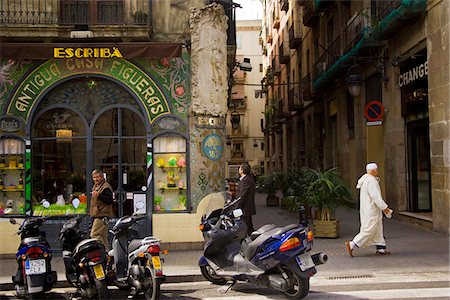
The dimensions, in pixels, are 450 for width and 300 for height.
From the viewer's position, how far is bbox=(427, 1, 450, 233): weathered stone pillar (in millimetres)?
11828

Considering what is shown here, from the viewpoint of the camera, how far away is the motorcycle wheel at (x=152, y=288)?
21.6 feet

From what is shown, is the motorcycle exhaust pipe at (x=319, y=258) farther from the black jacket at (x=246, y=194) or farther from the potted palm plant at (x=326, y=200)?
the potted palm plant at (x=326, y=200)

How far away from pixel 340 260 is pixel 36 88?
6.88m


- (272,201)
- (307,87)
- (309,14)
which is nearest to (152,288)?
(272,201)

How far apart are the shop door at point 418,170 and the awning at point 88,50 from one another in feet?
26.2

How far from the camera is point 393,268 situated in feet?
27.9

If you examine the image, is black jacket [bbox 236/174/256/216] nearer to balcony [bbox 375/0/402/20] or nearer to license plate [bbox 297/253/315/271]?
license plate [bbox 297/253/315/271]

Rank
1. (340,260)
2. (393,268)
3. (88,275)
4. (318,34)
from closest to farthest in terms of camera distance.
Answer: (88,275)
(393,268)
(340,260)
(318,34)

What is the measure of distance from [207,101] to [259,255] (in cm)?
456

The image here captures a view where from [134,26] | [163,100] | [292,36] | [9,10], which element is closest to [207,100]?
[163,100]

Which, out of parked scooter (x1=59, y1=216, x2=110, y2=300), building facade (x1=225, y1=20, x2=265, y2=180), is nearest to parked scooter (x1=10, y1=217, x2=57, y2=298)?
parked scooter (x1=59, y1=216, x2=110, y2=300)

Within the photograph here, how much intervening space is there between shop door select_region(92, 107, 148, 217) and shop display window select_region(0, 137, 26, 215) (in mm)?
1503

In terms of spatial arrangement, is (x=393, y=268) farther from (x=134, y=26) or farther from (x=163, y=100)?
(x=134, y=26)

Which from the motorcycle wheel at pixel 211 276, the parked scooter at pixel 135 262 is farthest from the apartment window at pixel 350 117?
the parked scooter at pixel 135 262
